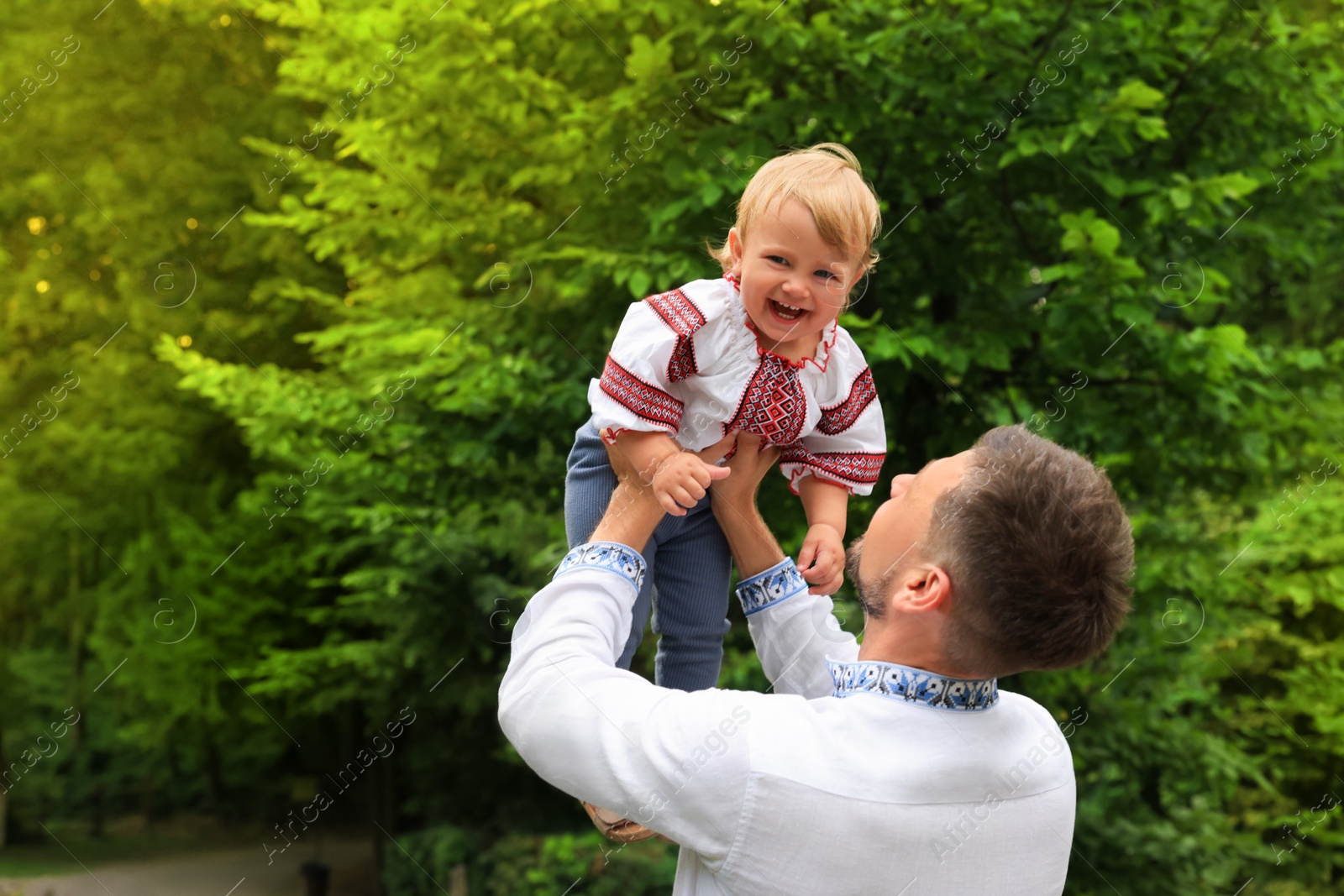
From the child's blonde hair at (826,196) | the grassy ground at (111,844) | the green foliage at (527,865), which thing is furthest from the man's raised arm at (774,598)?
the grassy ground at (111,844)

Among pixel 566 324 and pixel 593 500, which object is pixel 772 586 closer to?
pixel 593 500

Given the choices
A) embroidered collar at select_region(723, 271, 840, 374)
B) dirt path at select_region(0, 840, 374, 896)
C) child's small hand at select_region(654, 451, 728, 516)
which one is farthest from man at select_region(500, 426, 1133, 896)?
dirt path at select_region(0, 840, 374, 896)

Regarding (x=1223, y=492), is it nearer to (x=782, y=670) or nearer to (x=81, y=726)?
(x=782, y=670)

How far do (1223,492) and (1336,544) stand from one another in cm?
217

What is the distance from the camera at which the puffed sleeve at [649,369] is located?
153 centimetres

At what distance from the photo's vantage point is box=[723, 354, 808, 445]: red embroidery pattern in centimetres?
163

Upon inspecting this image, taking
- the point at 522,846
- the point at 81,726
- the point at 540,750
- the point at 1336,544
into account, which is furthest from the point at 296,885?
the point at 540,750

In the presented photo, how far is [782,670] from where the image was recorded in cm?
169

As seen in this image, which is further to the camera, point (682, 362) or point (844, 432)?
point (844, 432)

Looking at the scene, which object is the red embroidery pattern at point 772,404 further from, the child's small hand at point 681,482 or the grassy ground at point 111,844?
the grassy ground at point 111,844

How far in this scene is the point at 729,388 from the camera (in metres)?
1.61

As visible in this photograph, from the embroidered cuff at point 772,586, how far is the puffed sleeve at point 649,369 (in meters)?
0.28

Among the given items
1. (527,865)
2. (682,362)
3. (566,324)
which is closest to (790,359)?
(682,362)

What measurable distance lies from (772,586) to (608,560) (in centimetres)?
39
